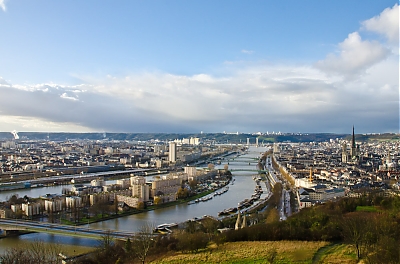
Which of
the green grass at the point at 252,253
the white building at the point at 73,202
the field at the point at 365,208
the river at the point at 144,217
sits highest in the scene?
the green grass at the point at 252,253

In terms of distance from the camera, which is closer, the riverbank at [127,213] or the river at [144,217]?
the river at [144,217]

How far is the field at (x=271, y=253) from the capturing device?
2.66 m

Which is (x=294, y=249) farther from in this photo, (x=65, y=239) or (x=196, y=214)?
(x=196, y=214)

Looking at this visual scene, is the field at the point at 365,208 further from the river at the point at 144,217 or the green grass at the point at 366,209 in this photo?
the river at the point at 144,217

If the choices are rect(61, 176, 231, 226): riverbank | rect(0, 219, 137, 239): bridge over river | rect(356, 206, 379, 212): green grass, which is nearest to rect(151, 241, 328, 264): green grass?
rect(0, 219, 137, 239): bridge over river

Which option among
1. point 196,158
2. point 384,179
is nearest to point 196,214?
point 384,179

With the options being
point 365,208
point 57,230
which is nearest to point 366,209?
point 365,208

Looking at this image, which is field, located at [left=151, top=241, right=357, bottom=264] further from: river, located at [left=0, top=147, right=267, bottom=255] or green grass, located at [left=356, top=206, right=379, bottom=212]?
green grass, located at [left=356, top=206, right=379, bottom=212]

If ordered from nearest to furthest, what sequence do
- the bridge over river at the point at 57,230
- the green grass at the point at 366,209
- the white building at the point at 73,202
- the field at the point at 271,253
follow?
the field at the point at 271,253, the bridge over river at the point at 57,230, the green grass at the point at 366,209, the white building at the point at 73,202

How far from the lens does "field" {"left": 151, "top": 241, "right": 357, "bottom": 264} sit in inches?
105

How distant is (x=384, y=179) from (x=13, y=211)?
420 inches

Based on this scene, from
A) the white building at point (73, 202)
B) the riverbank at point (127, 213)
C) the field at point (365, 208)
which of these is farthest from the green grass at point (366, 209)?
the white building at point (73, 202)

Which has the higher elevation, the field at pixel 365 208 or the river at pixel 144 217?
the field at pixel 365 208

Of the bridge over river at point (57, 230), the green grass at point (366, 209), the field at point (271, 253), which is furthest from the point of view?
the green grass at point (366, 209)
